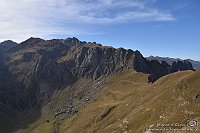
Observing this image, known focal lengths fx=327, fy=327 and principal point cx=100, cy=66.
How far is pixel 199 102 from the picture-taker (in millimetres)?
103188

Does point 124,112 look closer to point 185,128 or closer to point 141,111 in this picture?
point 141,111

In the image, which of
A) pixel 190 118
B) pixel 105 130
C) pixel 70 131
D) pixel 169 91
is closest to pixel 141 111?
pixel 169 91

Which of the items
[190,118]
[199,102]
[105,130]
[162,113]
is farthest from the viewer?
[105,130]

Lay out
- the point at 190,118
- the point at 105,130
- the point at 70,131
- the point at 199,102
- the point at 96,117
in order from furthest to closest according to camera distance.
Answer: the point at 70,131, the point at 96,117, the point at 105,130, the point at 199,102, the point at 190,118

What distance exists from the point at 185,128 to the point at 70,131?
109 metres

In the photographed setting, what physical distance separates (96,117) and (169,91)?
6025 centimetres

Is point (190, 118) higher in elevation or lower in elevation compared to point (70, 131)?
higher

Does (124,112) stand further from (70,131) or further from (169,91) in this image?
(70,131)

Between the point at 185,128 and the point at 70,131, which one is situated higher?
the point at 185,128

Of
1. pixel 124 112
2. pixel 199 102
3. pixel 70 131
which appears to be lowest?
pixel 70 131

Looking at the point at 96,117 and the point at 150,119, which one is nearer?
the point at 150,119

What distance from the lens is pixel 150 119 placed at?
4385 inches

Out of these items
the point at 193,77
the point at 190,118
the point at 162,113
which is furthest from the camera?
the point at 193,77

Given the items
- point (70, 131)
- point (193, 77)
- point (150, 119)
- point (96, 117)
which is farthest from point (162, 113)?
point (70, 131)
